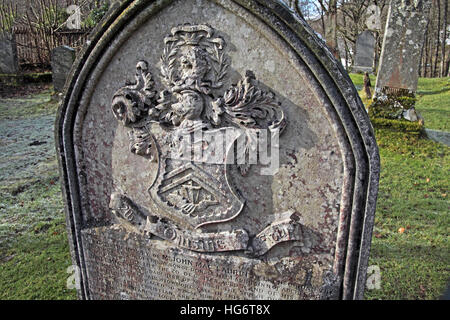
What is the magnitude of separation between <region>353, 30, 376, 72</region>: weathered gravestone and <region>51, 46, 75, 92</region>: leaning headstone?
35.0ft

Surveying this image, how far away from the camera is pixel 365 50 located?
1452 cm

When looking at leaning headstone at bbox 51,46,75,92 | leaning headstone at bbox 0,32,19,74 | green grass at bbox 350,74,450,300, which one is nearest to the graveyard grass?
green grass at bbox 350,74,450,300

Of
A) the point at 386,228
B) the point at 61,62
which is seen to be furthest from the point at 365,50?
the point at 386,228

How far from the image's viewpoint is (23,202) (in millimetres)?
4691

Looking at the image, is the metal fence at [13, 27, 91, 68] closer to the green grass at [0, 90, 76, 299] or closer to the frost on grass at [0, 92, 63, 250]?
the frost on grass at [0, 92, 63, 250]

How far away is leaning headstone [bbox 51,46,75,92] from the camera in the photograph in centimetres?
994

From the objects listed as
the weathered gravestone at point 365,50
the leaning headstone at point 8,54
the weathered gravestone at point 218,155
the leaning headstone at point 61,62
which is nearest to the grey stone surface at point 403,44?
the weathered gravestone at point 218,155

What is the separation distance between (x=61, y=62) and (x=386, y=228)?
9445 mm

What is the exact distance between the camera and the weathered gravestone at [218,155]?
1.90 metres

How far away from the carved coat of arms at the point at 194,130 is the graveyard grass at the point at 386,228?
5.29 ft

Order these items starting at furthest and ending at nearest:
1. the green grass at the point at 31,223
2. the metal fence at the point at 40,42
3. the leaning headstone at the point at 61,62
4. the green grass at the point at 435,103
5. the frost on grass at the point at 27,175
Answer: the metal fence at the point at 40,42 → the leaning headstone at the point at 61,62 → the green grass at the point at 435,103 → the frost on grass at the point at 27,175 → the green grass at the point at 31,223

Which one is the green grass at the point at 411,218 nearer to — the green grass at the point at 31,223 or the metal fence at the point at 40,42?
the green grass at the point at 31,223

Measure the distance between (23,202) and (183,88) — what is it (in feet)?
12.1
